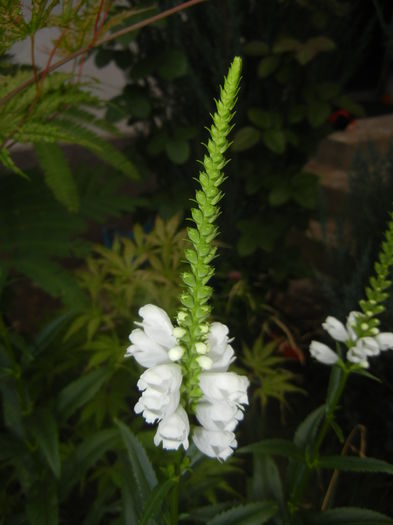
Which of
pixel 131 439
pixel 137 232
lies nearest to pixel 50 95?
pixel 137 232

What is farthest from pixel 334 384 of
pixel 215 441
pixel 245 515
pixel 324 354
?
pixel 215 441

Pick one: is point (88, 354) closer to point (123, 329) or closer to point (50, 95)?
point (123, 329)

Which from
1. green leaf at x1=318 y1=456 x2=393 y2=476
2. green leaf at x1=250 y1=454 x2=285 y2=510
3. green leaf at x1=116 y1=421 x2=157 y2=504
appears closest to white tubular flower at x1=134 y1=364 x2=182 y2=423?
green leaf at x1=116 y1=421 x2=157 y2=504

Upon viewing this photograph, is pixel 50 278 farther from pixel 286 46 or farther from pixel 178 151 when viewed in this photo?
pixel 286 46

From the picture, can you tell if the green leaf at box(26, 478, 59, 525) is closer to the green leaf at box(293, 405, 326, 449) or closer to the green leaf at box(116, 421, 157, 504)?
the green leaf at box(116, 421, 157, 504)

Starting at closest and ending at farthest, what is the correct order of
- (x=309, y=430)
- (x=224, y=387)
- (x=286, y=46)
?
(x=224, y=387) → (x=309, y=430) → (x=286, y=46)

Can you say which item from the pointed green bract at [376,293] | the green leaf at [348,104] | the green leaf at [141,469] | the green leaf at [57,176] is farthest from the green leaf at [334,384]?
the green leaf at [348,104]
